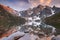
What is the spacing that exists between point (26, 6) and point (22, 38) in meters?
0.87

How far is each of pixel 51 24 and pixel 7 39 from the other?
3.56 feet

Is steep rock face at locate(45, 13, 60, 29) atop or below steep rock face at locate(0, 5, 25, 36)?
below

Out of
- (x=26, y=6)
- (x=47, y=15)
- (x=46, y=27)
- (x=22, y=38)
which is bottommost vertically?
(x=22, y=38)

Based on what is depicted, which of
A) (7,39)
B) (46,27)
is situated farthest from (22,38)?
(46,27)

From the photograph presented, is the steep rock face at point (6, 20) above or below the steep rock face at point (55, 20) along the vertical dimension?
above

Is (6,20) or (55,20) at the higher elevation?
(6,20)

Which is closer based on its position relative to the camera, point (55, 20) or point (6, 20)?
point (55, 20)

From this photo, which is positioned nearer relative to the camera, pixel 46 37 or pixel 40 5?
pixel 46 37

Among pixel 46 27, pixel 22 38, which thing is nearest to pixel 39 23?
pixel 46 27

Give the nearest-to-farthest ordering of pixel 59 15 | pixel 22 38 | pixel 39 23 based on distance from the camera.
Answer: pixel 22 38
pixel 59 15
pixel 39 23

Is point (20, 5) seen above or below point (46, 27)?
above

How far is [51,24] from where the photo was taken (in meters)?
3.48

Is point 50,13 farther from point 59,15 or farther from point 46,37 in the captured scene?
point 46,37

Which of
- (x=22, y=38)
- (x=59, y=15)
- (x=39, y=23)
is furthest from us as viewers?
(x=39, y=23)
